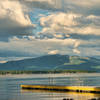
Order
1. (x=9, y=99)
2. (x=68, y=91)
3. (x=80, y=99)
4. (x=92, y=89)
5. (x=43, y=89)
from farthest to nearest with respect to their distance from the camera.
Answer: (x=43, y=89), (x=68, y=91), (x=92, y=89), (x=9, y=99), (x=80, y=99)

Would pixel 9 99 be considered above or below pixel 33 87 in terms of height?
below

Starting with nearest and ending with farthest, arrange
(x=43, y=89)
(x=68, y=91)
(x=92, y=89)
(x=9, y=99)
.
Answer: (x=9, y=99) < (x=92, y=89) < (x=68, y=91) < (x=43, y=89)

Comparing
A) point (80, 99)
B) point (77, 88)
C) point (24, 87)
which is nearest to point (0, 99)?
point (80, 99)

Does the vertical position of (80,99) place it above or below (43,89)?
below

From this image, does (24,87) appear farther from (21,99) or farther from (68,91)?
(21,99)

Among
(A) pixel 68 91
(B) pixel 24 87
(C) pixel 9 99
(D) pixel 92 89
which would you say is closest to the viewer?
(C) pixel 9 99

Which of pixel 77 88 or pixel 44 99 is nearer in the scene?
pixel 44 99

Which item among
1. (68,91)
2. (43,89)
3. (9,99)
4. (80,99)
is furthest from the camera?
(43,89)

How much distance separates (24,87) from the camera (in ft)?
419

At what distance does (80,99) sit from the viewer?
262ft

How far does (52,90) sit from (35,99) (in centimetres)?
3141

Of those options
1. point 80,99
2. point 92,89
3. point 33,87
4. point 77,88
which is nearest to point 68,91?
point 77,88

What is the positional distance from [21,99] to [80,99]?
1853cm

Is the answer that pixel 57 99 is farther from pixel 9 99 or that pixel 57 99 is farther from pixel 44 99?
pixel 9 99
